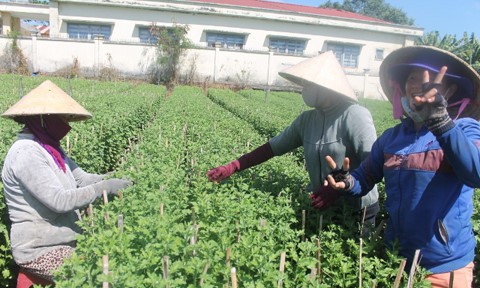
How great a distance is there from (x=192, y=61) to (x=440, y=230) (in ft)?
96.3

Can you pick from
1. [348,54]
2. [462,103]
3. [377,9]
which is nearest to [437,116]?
[462,103]

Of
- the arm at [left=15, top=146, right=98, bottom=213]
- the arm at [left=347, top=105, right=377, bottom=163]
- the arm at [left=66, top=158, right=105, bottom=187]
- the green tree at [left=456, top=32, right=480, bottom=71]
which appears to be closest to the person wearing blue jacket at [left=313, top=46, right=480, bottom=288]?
the arm at [left=347, top=105, right=377, bottom=163]

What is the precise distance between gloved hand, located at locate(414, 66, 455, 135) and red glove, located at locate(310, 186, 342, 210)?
102cm

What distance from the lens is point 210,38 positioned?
3319 centimetres

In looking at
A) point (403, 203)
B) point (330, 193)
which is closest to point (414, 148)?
point (403, 203)

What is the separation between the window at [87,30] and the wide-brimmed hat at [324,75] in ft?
102

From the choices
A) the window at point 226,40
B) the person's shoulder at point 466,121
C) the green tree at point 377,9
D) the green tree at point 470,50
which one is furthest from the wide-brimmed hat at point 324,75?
the green tree at point 377,9

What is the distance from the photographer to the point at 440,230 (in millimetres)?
2359

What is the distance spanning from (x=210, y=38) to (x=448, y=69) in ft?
105

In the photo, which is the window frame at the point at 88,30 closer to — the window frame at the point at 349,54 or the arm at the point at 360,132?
the window frame at the point at 349,54

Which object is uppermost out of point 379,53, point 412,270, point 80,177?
point 379,53

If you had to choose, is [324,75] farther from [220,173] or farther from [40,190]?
[40,190]

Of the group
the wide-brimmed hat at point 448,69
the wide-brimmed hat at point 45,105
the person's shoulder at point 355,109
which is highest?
the wide-brimmed hat at point 448,69

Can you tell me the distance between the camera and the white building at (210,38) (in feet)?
95.6
